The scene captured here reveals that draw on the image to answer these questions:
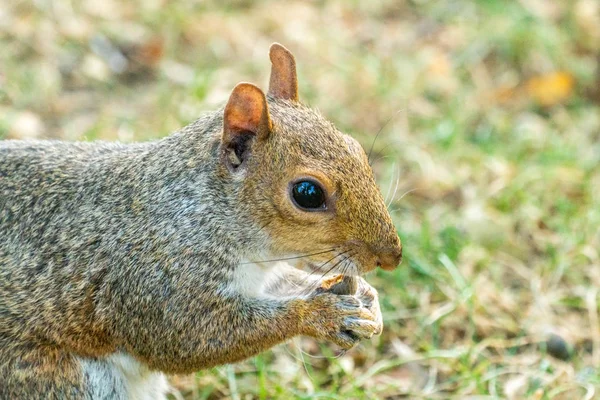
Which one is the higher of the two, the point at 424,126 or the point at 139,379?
the point at 424,126

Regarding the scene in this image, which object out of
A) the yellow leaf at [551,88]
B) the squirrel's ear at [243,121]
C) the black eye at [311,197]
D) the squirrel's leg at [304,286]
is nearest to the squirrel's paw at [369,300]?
the squirrel's leg at [304,286]

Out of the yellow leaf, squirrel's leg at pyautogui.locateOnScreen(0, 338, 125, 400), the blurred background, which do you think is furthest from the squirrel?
the yellow leaf

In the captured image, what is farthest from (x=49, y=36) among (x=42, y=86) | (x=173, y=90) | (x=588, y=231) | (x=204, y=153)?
(x=588, y=231)

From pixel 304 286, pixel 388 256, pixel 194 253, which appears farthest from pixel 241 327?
pixel 388 256

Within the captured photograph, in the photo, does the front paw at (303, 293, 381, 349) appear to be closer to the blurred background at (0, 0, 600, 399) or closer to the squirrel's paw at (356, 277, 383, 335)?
the squirrel's paw at (356, 277, 383, 335)

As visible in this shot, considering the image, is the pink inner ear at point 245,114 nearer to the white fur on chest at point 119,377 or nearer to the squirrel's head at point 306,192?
the squirrel's head at point 306,192

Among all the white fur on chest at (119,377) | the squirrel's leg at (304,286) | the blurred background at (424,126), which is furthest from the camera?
the blurred background at (424,126)

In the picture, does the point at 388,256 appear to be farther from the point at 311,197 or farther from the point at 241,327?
the point at 241,327
